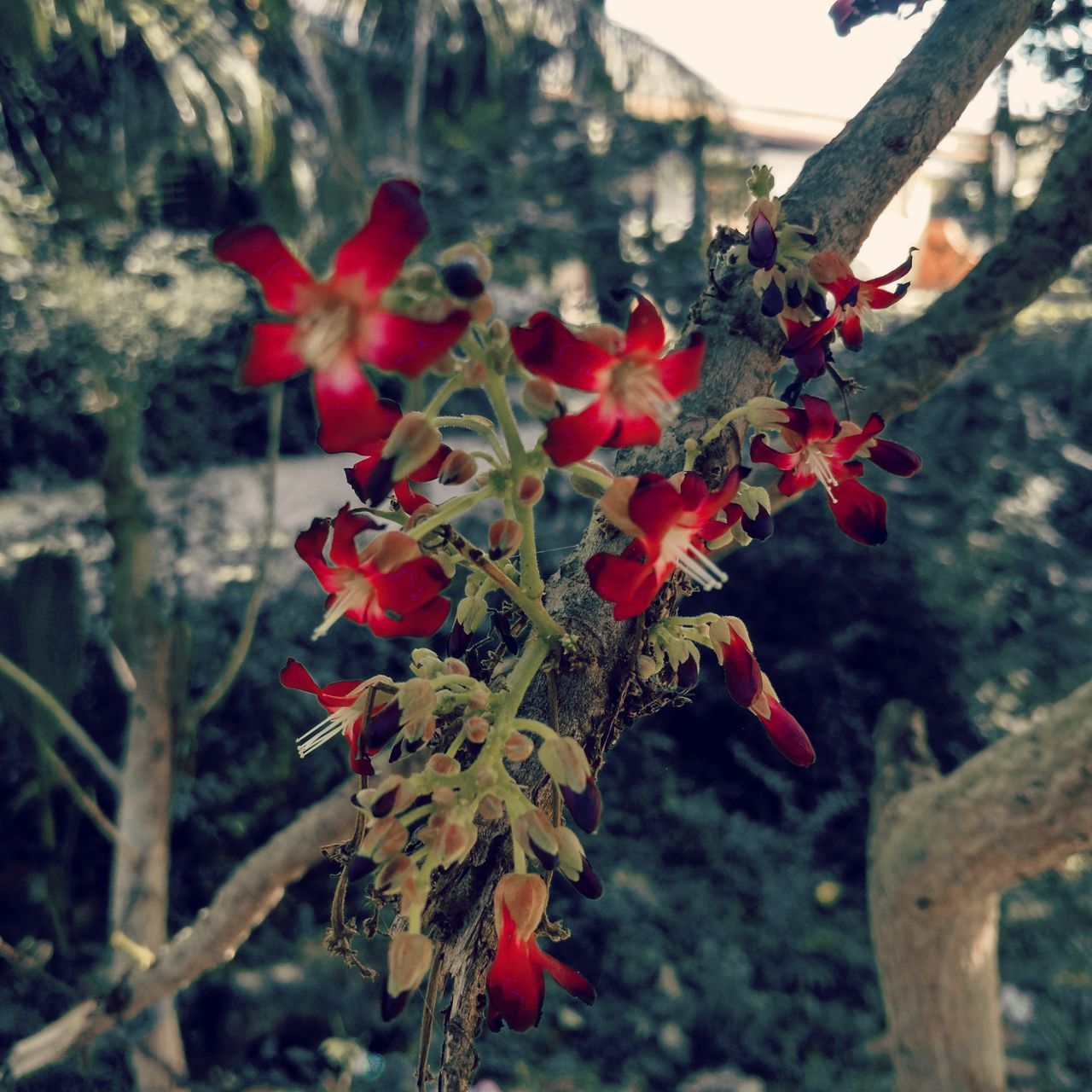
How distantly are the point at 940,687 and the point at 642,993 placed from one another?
164 centimetres

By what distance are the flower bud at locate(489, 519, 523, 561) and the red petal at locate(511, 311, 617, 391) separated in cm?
10

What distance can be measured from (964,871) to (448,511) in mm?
1609

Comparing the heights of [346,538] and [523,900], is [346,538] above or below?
above

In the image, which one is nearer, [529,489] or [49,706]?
[529,489]

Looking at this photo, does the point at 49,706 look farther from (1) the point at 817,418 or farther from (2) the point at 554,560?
(1) the point at 817,418

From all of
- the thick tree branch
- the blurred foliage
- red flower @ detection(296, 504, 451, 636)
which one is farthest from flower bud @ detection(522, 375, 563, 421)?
the blurred foliage

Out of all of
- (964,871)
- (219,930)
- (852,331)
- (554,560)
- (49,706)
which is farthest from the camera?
(554,560)

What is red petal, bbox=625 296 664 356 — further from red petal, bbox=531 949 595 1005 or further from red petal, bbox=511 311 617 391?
red petal, bbox=531 949 595 1005

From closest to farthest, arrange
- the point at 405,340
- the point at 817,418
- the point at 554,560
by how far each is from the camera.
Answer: the point at 405,340 < the point at 817,418 < the point at 554,560

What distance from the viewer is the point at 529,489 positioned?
49cm

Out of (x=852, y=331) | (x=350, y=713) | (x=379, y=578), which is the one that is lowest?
(x=350, y=713)

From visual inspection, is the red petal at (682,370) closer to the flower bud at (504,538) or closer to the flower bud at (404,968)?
the flower bud at (504,538)

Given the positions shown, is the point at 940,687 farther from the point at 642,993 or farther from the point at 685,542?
the point at 685,542

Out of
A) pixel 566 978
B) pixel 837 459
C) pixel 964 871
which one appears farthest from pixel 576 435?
pixel 964 871
